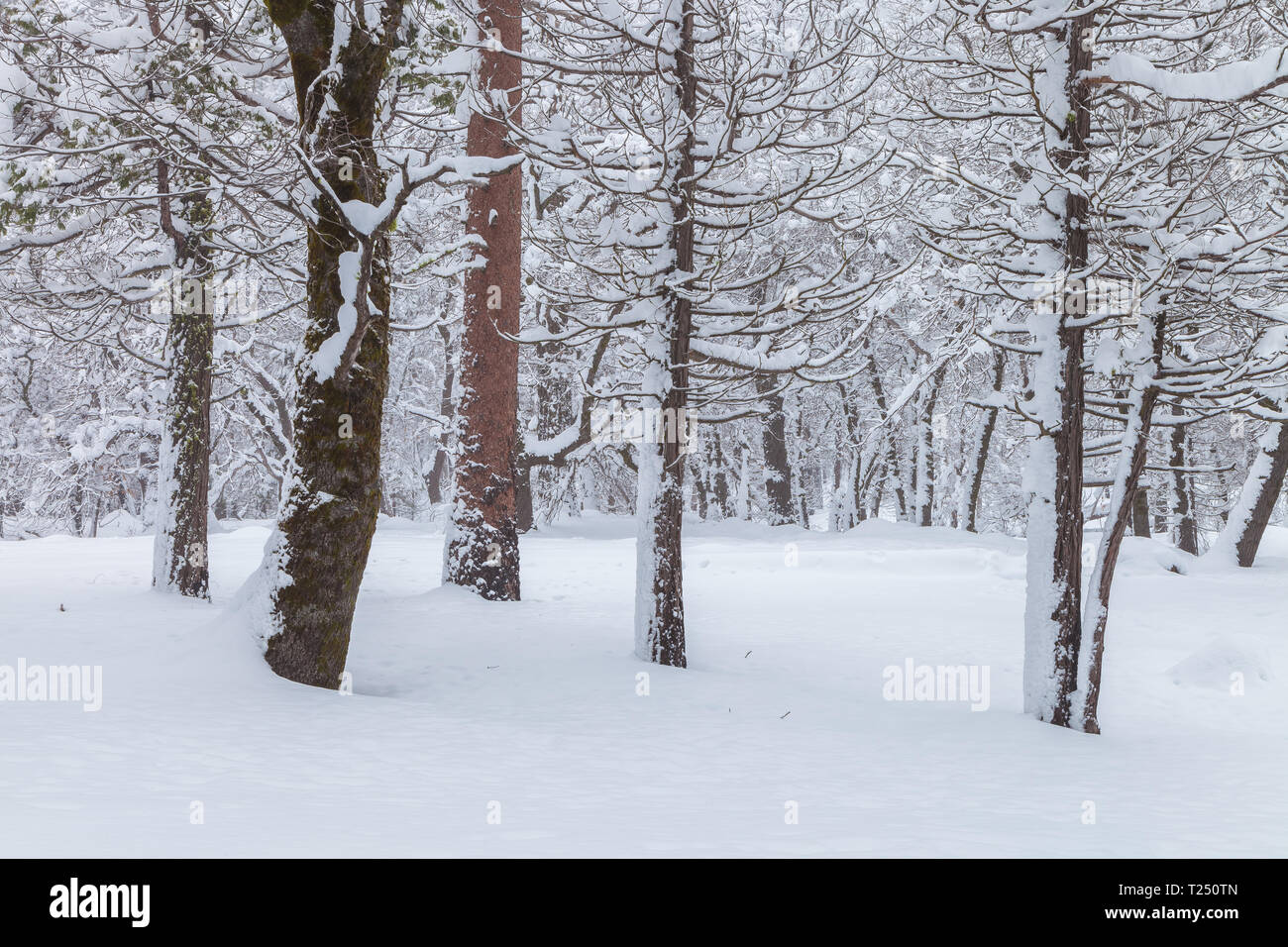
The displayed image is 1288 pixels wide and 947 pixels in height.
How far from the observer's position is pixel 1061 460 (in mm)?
7508

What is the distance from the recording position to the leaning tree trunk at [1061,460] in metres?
7.49

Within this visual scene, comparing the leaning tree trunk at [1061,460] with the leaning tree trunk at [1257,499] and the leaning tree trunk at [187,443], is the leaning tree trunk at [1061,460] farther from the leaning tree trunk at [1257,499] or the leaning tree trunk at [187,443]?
the leaning tree trunk at [1257,499]

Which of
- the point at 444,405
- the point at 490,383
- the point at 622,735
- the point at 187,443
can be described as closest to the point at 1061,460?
the point at 622,735

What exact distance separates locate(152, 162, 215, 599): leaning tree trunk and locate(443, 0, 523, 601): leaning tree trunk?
8.99ft

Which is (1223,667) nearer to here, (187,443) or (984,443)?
(187,443)

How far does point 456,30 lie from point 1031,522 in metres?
6.43

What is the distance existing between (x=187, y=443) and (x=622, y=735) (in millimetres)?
6804

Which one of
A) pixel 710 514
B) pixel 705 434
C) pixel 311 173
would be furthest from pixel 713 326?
pixel 710 514

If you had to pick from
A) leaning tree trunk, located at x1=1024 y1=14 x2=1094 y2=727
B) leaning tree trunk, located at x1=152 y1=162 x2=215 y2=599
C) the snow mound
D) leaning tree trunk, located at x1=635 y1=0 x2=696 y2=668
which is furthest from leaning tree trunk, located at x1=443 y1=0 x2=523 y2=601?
the snow mound

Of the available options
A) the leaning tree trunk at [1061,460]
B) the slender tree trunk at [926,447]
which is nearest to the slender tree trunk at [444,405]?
the slender tree trunk at [926,447]

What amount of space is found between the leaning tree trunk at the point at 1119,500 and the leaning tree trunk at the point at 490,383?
579 centimetres

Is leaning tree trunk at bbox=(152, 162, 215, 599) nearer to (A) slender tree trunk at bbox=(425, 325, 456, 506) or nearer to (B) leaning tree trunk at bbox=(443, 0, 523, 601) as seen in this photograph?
(B) leaning tree trunk at bbox=(443, 0, 523, 601)

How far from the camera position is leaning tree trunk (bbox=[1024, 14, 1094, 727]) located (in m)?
7.49

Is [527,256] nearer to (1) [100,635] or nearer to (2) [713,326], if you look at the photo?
(2) [713,326]
